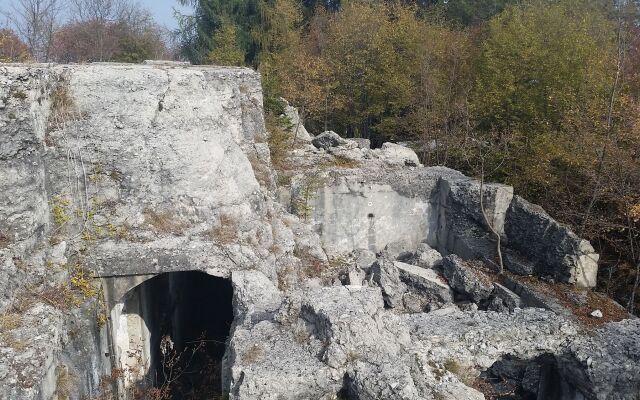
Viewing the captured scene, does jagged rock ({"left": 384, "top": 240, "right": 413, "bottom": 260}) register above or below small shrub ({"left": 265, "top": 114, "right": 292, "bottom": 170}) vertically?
below

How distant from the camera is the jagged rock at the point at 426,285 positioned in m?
11.0

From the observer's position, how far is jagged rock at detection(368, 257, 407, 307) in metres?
10.6

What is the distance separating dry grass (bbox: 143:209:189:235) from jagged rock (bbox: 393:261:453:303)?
480 centimetres

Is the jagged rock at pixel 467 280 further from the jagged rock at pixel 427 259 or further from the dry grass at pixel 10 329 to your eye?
the dry grass at pixel 10 329

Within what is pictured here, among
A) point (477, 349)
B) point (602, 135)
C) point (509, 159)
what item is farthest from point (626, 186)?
point (477, 349)

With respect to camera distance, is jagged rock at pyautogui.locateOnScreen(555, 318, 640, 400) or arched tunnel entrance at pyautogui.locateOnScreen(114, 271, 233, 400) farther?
arched tunnel entrance at pyautogui.locateOnScreen(114, 271, 233, 400)

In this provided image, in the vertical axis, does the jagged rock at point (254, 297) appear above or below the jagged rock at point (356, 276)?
above

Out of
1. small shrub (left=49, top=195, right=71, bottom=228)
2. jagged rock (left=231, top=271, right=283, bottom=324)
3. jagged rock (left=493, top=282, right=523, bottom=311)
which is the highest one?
small shrub (left=49, top=195, right=71, bottom=228)

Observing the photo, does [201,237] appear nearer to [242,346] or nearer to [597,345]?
[242,346]

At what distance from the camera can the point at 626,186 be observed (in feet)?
36.6

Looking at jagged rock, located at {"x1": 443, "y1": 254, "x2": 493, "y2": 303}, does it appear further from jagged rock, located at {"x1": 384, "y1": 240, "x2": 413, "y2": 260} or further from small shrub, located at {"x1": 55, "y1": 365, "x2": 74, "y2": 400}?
small shrub, located at {"x1": 55, "y1": 365, "x2": 74, "y2": 400}

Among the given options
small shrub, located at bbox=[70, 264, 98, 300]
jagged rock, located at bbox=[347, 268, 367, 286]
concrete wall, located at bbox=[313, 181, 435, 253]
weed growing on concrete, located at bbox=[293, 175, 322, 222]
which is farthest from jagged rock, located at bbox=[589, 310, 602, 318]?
small shrub, located at bbox=[70, 264, 98, 300]

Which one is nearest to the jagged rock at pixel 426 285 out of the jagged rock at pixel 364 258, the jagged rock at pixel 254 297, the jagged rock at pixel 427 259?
the jagged rock at pixel 427 259

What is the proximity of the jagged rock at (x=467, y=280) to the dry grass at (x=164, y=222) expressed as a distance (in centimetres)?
567
